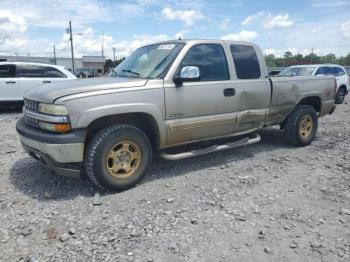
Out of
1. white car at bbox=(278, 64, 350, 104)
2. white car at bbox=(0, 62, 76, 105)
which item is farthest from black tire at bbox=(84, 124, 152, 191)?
white car at bbox=(278, 64, 350, 104)

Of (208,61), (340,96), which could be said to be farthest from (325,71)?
(208,61)

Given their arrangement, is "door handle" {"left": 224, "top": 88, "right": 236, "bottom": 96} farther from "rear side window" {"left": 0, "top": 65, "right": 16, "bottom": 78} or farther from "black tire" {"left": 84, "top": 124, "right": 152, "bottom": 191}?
"rear side window" {"left": 0, "top": 65, "right": 16, "bottom": 78}

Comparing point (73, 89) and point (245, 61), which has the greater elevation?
point (245, 61)

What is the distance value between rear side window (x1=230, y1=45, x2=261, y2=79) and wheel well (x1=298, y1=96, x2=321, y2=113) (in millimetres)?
1495

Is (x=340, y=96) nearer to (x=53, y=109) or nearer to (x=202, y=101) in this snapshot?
(x=202, y=101)

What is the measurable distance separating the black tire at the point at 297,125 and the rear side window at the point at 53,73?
25.0 ft

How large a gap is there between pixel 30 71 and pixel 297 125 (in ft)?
27.3

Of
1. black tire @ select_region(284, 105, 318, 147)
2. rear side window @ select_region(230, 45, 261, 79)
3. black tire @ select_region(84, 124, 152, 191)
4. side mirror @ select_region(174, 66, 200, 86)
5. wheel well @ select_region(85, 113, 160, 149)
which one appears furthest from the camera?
black tire @ select_region(284, 105, 318, 147)

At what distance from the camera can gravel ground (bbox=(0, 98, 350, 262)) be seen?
2.97m

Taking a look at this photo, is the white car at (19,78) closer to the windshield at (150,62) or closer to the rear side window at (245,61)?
the windshield at (150,62)

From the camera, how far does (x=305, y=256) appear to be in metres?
2.91

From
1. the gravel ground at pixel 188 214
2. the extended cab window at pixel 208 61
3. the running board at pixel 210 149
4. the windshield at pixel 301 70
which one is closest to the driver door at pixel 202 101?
the extended cab window at pixel 208 61

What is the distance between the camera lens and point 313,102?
6.64m

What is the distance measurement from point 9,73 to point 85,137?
7.85 metres
